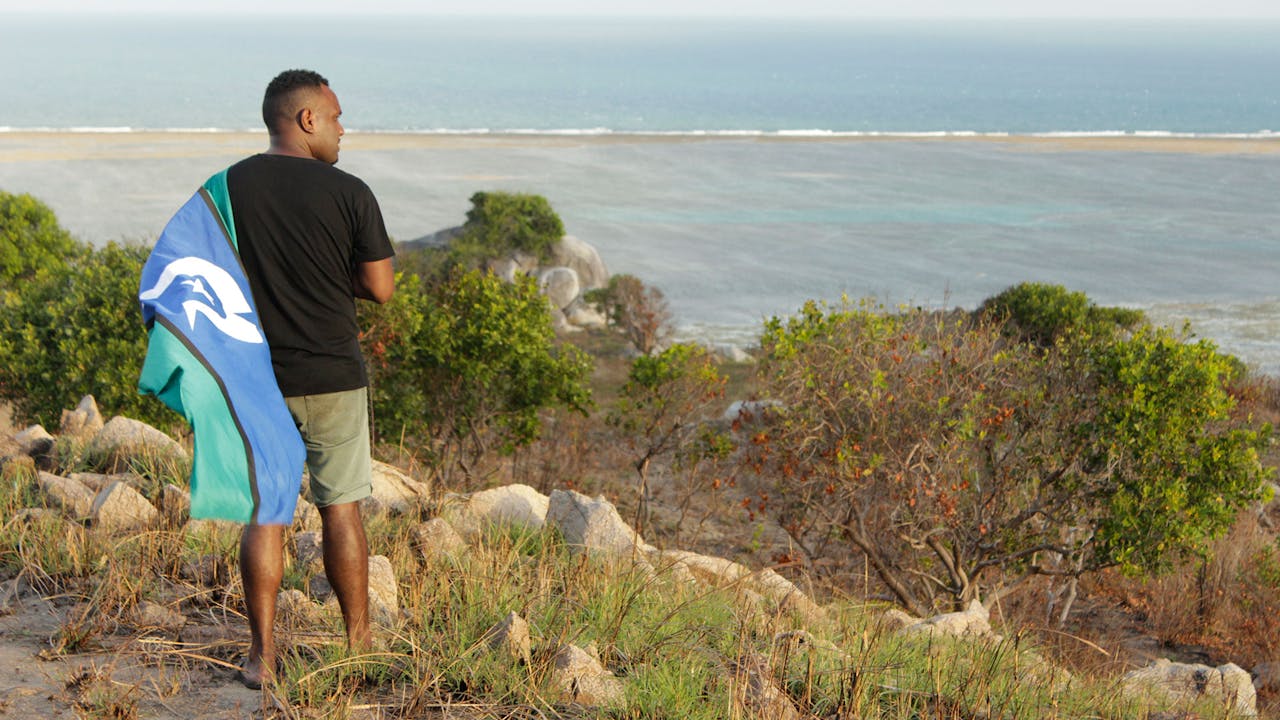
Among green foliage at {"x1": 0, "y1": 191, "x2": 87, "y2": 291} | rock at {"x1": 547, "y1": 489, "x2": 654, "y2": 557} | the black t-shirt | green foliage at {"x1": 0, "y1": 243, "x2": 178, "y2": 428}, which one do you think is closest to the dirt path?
the black t-shirt

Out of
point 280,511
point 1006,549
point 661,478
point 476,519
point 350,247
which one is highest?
point 350,247

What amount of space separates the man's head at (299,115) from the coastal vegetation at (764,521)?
1.92m

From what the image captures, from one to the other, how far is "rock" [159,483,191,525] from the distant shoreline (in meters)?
52.6

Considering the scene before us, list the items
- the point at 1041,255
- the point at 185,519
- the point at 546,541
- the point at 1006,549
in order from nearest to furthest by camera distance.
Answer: the point at 185,519
the point at 546,541
the point at 1006,549
the point at 1041,255

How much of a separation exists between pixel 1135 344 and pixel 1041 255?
2929 cm

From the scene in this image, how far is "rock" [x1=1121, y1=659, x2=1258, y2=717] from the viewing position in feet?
19.3

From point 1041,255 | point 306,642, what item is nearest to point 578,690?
point 306,642

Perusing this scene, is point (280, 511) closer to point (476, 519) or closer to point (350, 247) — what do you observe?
point (350, 247)

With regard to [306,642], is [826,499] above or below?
below

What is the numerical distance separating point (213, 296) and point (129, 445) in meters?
4.15

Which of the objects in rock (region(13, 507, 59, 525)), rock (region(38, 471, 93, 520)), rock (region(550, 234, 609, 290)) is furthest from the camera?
rock (region(550, 234, 609, 290))

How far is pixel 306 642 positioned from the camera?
4266 millimetres

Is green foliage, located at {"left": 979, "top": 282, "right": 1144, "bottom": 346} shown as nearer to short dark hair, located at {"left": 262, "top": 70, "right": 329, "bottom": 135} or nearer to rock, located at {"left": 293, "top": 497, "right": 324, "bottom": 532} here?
rock, located at {"left": 293, "top": 497, "right": 324, "bottom": 532}

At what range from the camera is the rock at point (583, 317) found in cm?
2795
